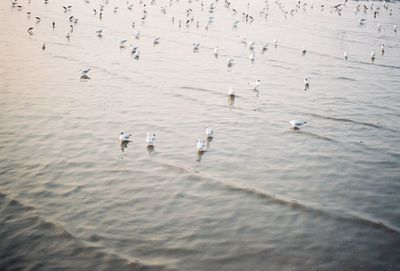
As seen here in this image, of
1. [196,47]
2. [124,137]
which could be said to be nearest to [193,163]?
[124,137]

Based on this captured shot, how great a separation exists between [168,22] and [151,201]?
3708cm

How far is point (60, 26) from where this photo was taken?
40656 mm

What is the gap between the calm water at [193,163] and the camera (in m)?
11.3

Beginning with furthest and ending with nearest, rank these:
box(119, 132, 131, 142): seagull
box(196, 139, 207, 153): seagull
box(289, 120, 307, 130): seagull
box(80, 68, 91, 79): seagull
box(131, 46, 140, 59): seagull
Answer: box(131, 46, 140, 59): seagull, box(80, 68, 91, 79): seagull, box(289, 120, 307, 130): seagull, box(119, 132, 131, 142): seagull, box(196, 139, 207, 153): seagull

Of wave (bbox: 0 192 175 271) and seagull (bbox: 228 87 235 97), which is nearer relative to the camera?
wave (bbox: 0 192 175 271)

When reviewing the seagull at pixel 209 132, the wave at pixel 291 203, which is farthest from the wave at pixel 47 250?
the seagull at pixel 209 132

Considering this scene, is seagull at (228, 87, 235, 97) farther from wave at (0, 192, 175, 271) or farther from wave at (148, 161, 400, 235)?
wave at (0, 192, 175, 271)

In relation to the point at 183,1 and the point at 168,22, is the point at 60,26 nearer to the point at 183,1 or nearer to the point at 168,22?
the point at 168,22

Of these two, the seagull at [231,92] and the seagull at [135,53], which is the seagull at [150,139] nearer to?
the seagull at [231,92]

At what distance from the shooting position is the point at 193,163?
16.0 m

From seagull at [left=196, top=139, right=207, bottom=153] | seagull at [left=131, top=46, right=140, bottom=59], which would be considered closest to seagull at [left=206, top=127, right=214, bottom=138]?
seagull at [left=196, top=139, right=207, bottom=153]

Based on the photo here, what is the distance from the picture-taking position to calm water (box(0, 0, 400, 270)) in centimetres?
1134

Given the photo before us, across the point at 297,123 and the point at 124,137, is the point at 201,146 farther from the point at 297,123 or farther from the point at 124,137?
the point at 297,123

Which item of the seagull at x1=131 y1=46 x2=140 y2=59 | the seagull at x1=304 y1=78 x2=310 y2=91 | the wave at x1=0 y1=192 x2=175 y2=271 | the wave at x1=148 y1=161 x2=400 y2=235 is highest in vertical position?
the seagull at x1=131 y1=46 x2=140 y2=59
